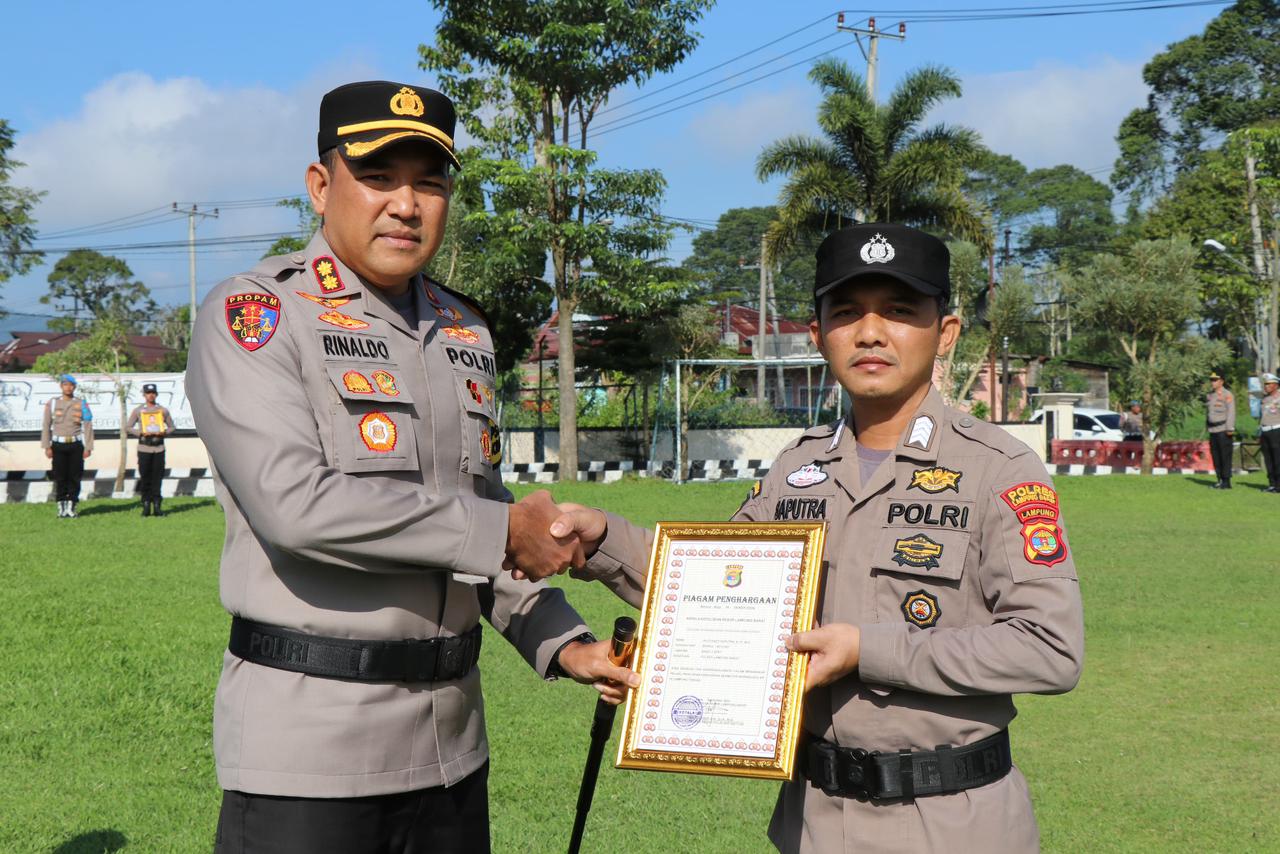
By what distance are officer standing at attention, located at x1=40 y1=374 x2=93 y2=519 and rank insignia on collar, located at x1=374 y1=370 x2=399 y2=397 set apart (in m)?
15.6

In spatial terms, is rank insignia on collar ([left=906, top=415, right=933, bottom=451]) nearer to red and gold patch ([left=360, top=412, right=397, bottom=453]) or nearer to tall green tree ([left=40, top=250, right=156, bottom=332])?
red and gold patch ([left=360, top=412, right=397, bottom=453])

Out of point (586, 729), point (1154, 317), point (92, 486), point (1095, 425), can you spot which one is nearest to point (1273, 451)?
point (1154, 317)

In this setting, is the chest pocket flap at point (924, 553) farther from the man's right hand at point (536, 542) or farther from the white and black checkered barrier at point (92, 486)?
the white and black checkered barrier at point (92, 486)

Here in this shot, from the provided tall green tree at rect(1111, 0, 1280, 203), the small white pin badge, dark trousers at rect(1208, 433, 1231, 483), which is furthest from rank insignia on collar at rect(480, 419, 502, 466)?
tall green tree at rect(1111, 0, 1280, 203)

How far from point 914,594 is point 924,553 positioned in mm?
93

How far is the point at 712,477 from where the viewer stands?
23.5 metres

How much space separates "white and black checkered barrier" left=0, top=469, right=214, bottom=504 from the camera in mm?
19234

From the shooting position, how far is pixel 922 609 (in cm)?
256

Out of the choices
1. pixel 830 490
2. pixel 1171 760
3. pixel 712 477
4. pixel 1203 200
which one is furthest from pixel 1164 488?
pixel 1203 200

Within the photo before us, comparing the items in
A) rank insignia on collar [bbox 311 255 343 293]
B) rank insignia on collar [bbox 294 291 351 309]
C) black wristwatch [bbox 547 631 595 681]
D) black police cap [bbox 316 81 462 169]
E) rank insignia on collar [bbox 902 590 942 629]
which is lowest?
black wristwatch [bbox 547 631 595 681]

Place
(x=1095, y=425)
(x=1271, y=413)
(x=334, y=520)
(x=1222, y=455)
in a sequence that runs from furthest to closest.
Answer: (x=1095, y=425) → (x=1222, y=455) → (x=1271, y=413) → (x=334, y=520)

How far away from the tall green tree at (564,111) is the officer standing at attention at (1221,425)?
32.4ft

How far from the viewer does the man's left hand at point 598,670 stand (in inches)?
105

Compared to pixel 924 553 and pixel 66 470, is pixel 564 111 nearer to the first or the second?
pixel 66 470
